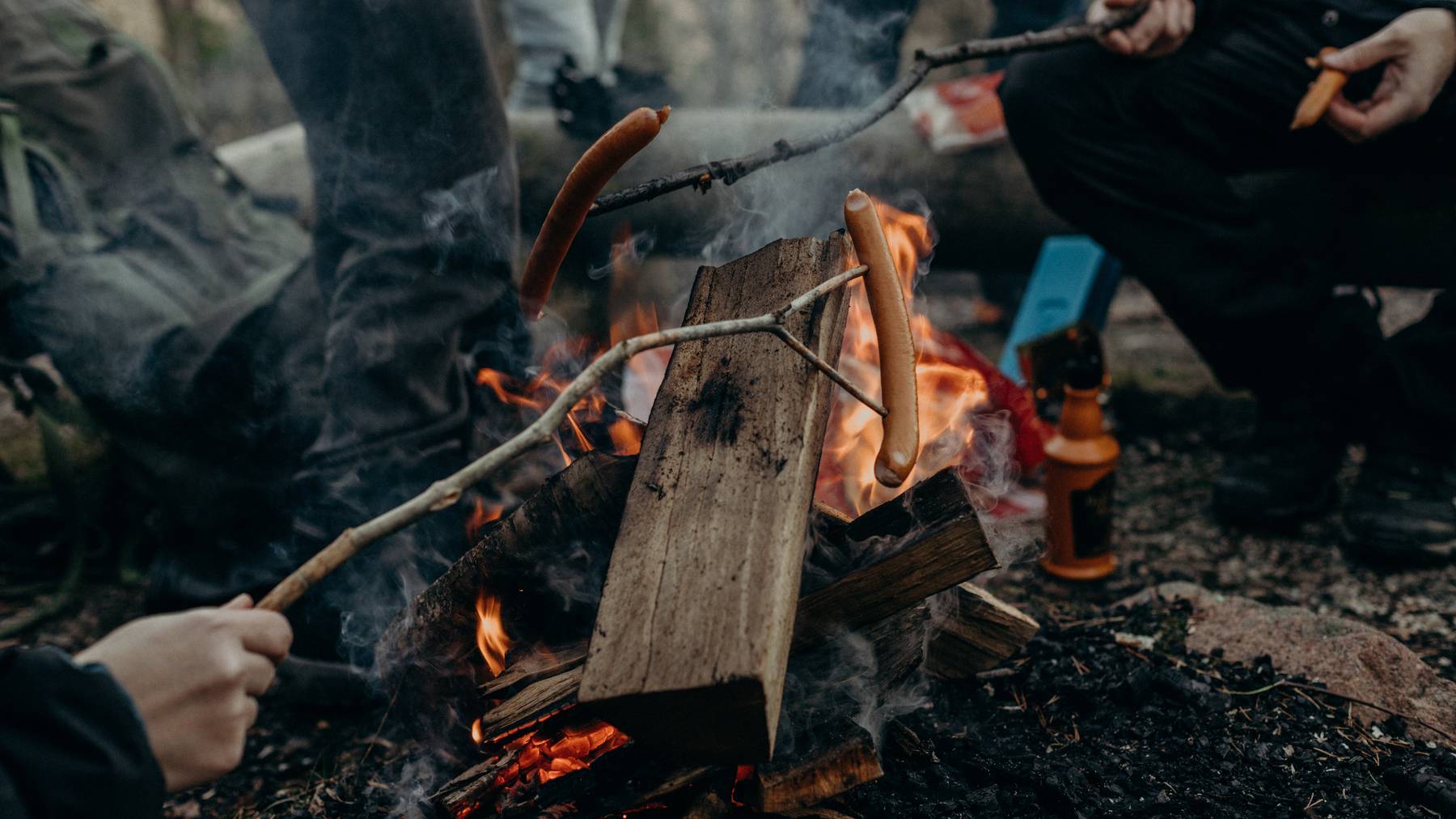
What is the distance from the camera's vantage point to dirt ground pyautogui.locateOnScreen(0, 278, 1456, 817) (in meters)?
1.49

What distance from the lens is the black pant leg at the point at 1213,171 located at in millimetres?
2592

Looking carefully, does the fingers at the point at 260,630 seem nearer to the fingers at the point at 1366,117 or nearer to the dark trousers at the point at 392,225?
the dark trousers at the point at 392,225

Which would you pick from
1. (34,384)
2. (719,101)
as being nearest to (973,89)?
(34,384)

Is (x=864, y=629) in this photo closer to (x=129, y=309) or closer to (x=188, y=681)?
(x=188, y=681)

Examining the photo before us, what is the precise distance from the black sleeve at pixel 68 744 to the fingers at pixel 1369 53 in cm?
285

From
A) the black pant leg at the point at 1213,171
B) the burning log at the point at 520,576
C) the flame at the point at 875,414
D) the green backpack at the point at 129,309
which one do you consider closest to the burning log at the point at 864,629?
the burning log at the point at 520,576

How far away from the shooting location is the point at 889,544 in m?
1.48

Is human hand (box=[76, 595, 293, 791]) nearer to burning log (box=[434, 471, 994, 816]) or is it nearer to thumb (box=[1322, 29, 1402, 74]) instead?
burning log (box=[434, 471, 994, 816])

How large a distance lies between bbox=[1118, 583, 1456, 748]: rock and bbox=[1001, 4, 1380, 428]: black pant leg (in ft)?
3.05

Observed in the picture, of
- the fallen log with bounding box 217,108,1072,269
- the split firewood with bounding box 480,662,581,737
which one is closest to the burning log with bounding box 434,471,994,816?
the split firewood with bounding box 480,662,581,737

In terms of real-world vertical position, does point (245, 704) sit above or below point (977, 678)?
above

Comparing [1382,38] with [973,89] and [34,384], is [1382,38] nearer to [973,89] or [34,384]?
[973,89]

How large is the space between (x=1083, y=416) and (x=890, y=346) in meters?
1.31

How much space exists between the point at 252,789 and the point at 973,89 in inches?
137
